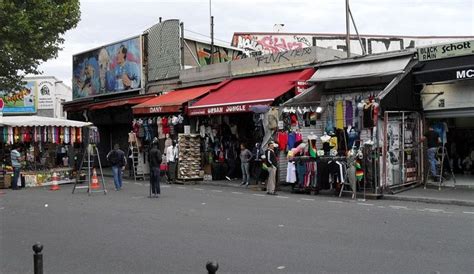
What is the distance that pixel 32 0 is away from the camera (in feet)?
48.1

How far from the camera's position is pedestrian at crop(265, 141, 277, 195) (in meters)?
16.3

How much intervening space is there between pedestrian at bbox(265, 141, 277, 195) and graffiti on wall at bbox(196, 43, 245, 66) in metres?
11.7

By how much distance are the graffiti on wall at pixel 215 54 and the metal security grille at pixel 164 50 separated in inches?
70.5

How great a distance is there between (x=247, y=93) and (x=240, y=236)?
1144 cm

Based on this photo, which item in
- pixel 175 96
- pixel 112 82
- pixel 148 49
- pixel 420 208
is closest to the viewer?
pixel 420 208

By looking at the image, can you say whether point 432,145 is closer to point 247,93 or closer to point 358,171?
point 358,171

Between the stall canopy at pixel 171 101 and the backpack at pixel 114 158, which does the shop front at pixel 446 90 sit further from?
the backpack at pixel 114 158

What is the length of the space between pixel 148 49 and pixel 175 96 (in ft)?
15.6

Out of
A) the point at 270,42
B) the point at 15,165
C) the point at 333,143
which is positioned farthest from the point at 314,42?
the point at 15,165

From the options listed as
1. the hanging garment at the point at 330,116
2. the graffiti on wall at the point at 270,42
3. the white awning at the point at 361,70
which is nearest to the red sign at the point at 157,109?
the white awning at the point at 361,70

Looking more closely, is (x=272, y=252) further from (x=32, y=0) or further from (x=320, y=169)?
(x=32, y=0)

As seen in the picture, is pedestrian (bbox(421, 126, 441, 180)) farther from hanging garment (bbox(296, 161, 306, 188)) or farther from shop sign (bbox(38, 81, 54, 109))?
shop sign (bbox(38, 81, 54, 109))

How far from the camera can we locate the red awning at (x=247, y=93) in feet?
60.8

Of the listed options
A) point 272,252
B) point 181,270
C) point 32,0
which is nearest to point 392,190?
point 272,252
